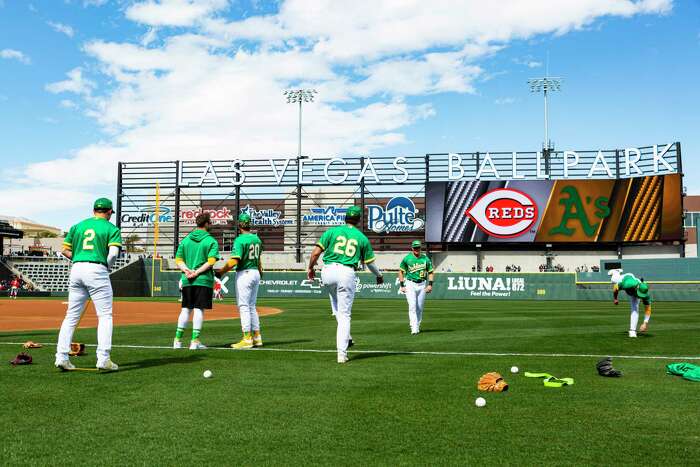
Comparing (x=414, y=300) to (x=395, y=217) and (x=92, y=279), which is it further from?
(x=395, y=217)

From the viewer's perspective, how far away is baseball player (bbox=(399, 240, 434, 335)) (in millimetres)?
13039

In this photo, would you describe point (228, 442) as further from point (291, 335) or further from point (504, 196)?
point (504, 196)

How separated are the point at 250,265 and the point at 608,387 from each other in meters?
5.71

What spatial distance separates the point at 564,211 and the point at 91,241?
45.8 meters

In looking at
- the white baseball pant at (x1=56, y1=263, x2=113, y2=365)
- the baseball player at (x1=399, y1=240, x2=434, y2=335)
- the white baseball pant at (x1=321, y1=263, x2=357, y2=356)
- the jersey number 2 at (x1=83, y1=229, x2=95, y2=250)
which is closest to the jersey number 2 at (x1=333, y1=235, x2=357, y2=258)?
→ the white baseball pant at (x1=321, y1=263, x2=357, y2=356)

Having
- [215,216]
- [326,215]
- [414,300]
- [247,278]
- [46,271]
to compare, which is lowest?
[46,271]

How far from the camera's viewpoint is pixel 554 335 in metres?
12.8

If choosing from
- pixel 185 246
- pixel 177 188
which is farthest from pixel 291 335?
pixel 177 188

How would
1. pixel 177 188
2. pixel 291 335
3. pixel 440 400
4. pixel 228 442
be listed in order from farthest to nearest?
1. pixel 177 188
2. pixel 291 335
3. pixel 440 400
4. pixel 228 442

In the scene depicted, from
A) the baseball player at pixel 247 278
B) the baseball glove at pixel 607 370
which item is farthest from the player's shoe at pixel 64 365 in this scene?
the baseball glove at pixel 607 370

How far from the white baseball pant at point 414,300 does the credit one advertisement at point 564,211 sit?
1454 inches

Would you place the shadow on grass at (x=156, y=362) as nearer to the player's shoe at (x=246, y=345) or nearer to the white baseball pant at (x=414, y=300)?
the player's shoe at (x=246, y=345)

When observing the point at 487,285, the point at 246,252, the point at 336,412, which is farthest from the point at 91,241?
the point at 487,285

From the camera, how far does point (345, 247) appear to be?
8.52 meters
